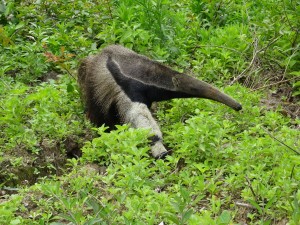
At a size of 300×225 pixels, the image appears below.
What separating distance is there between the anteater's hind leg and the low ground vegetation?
0.37 ft

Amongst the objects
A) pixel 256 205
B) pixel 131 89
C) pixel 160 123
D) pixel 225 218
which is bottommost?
pixel 160 123

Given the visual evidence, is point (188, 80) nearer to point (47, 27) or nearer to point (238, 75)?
point (238, 75)

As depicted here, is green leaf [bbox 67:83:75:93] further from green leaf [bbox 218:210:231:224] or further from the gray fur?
green leaf [bbox 218:210:231:224]

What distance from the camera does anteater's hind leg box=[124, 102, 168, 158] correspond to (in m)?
6.67

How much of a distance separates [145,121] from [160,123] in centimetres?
49

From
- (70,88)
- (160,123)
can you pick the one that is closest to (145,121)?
(160,123)

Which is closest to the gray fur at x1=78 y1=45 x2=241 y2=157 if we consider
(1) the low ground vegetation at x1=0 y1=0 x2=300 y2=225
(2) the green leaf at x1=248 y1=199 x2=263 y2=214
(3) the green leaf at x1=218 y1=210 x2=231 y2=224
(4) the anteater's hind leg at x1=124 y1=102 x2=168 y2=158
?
(4) the anteater's hind leg at x1=124 y1=102 x2=168 y2=158

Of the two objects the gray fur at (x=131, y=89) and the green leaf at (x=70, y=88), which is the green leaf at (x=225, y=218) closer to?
the gray fur at (x=131, y=89)

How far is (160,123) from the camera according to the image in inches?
299

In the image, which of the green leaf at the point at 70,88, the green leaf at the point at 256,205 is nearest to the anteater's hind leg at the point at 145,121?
the green leaf at the point at 70,88

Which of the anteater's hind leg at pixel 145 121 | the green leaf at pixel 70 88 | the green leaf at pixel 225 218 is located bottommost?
the green leaf at pixel 70 88

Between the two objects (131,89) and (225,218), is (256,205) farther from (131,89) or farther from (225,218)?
(131,89)

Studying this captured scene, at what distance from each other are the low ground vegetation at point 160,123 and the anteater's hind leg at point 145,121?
114mm

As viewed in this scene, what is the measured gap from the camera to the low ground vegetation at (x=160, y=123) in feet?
17.1
